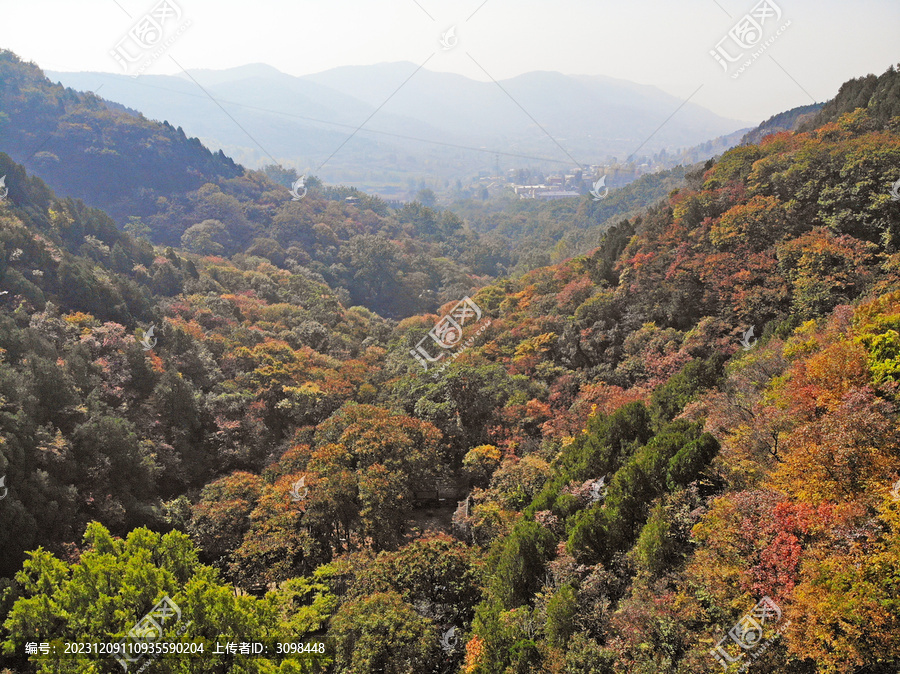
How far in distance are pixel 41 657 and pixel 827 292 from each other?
2198cm

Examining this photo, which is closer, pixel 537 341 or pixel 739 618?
pixel 739 618

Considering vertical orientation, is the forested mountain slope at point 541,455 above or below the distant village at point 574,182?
below

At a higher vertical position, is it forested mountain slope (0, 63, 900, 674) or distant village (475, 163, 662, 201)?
distant village (475, 163, 662, 201)

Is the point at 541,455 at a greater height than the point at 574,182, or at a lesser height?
lesser

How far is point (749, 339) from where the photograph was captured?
17344 mm

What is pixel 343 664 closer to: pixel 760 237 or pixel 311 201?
pixel 760 237

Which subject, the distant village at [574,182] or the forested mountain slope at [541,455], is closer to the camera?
the forested mountain slope at [541,455]

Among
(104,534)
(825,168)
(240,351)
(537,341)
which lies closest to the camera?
(104,534)

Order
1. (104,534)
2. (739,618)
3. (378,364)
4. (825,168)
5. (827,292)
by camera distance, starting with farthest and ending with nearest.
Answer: (378,364)
(825,168)
(827,292)
(104,534)
(739,618)

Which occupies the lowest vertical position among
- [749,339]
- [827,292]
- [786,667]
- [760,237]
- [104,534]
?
[786,667]

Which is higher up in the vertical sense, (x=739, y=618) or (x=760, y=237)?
(x=760, y=237)

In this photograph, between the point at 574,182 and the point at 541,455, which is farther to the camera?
the point at 574,182

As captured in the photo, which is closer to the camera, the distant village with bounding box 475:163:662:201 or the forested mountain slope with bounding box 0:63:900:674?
the forested mountain slope with bounding box 0:63:900:674

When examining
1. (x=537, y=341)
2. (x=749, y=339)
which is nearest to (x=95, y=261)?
(x=537, y=341)
